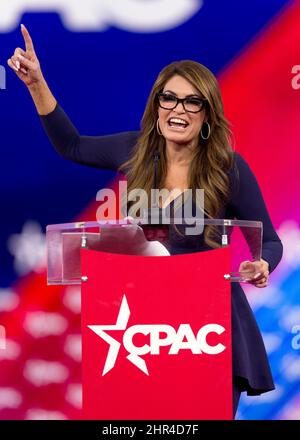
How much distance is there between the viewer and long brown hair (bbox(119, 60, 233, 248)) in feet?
8.86

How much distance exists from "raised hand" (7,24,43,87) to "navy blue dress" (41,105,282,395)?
227 mm

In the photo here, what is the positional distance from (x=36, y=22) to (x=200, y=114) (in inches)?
43.2

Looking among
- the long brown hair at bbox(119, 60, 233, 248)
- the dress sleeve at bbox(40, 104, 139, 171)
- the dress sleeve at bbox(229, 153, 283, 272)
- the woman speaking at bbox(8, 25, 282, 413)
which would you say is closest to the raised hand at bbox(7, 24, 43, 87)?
the woman speaking at bbox(8, 25, 282, 413)

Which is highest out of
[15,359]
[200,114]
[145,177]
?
[200,114]

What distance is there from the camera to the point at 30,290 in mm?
3676

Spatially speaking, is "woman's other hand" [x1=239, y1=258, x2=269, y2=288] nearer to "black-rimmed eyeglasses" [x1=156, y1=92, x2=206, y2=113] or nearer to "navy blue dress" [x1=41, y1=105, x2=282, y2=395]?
"navy blue dress" [x1=41, y1=105, x2=282, y2=395]

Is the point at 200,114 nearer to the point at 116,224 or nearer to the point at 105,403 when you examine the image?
the point at 116,224

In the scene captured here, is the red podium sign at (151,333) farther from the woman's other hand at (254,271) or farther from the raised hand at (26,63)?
the raised hand at (26,63)

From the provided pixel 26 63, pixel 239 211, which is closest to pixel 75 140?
pixel 26 63

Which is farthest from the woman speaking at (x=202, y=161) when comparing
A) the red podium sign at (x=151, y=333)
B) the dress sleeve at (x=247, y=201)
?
the red podium sign at (x=151, y=333)

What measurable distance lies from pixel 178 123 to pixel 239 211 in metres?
0.33

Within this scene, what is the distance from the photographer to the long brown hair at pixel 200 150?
2.70 meters

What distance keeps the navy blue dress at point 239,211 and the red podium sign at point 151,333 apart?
0.56 feet

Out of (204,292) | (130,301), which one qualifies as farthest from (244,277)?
(130,301)
